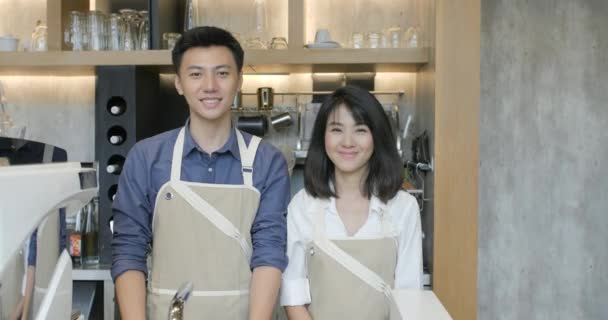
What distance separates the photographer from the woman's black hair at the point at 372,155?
1.66 meters

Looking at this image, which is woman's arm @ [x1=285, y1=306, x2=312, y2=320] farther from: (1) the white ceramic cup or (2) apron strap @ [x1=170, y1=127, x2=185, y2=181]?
(1) the white ceramic cup

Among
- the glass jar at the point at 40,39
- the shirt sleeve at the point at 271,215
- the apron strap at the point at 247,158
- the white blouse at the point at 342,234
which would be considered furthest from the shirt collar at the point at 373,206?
the glass jar at the point at 40,39

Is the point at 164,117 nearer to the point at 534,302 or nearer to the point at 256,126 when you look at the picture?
the point at 256,126

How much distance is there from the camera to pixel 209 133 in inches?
63.2

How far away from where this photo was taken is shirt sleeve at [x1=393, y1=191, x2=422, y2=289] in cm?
158

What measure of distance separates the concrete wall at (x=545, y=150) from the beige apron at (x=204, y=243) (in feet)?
5.93

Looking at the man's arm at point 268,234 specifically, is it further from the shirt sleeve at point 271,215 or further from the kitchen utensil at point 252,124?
the kitchen utensil at point 252,124

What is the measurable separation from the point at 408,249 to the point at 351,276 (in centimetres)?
16

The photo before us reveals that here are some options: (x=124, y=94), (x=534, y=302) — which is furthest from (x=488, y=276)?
(x=124, y=94)

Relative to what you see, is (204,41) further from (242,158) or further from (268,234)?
(268,234)

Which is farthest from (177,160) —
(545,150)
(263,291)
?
(545,150)

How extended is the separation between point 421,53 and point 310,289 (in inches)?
57.9

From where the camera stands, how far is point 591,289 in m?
3.08

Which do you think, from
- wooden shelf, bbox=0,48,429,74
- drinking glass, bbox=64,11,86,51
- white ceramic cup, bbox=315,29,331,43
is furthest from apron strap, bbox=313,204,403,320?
drinking glass, bbox=64,11,86,51
